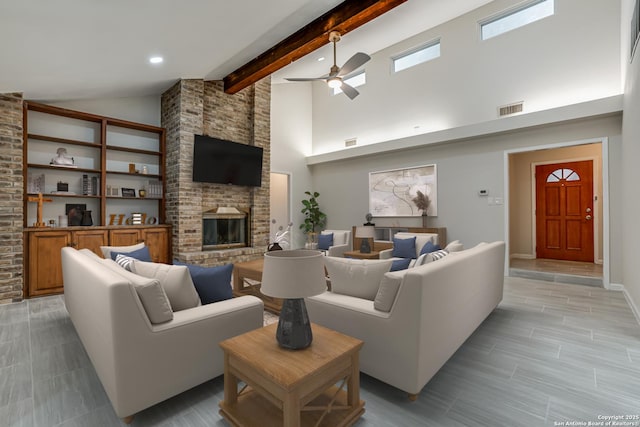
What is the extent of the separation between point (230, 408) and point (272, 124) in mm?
6868

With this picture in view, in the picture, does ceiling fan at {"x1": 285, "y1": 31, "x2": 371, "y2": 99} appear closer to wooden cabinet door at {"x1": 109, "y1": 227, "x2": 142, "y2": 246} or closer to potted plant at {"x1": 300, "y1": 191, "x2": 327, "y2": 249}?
wooden cabinet door at {"x1": 109, "y1": 227, "x2": 142, "y2": 246}

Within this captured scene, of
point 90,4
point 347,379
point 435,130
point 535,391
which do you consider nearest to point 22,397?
point 347,379

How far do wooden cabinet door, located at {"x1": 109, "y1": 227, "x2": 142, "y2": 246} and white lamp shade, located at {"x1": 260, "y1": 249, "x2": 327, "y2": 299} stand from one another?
4.29 meters

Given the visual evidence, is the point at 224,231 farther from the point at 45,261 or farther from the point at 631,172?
the point at 631,172

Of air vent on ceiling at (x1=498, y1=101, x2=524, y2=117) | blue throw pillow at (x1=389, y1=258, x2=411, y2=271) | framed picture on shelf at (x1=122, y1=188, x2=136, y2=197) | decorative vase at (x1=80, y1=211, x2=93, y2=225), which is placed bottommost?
blue throw pillow at (x1=389, y1=258, x2=411, y2=271)

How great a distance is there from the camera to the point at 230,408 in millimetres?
1632

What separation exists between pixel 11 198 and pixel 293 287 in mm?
4453

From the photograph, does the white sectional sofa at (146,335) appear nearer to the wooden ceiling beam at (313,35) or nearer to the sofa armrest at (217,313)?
the sofa armrest at (217,313)

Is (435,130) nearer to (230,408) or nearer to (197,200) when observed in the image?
(197,200)

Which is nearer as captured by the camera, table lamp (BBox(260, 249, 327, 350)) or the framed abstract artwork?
table lamp (BBox(260, 249, 327, 350))

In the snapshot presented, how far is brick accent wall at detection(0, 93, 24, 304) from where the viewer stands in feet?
12.4

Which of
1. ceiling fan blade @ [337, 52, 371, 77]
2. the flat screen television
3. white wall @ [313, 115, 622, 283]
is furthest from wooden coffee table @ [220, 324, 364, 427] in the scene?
white wall @ [313, 115, 622, 283]

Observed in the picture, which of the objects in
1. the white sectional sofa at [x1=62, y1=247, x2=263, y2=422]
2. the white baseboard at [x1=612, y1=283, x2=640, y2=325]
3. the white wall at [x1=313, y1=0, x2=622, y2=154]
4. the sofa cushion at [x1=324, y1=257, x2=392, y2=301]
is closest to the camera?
the white sectional sofa at [x1=62, y1=247, x2=263, y2=422]

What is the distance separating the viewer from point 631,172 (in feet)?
11.4
